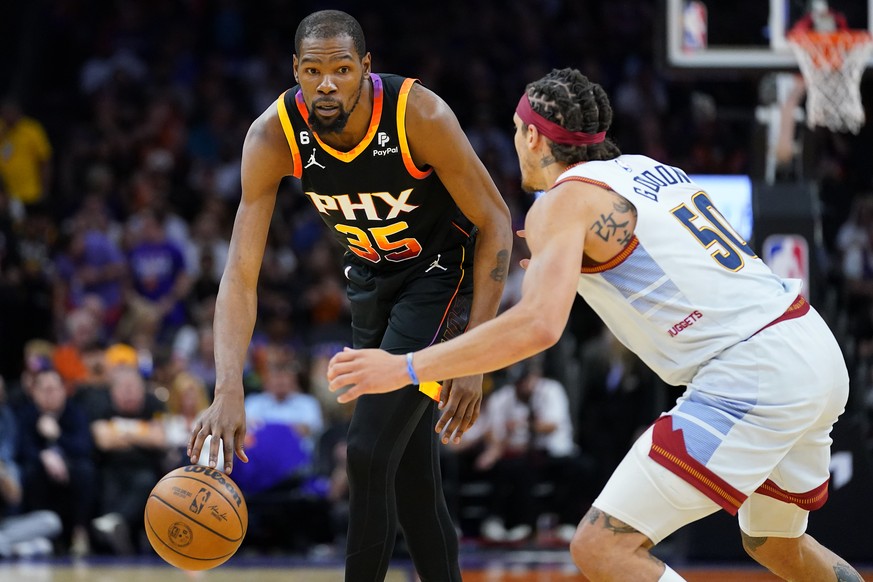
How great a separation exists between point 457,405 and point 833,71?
4.30 m

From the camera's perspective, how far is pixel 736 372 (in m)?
3.93

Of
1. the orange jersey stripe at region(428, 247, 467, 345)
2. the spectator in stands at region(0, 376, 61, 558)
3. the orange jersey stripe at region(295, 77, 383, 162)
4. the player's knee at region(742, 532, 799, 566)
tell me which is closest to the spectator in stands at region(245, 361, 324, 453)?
the spectator in stands at region(0, 376, 61, 558)

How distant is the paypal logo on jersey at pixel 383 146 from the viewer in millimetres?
4680

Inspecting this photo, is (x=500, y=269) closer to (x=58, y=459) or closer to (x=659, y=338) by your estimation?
(x=659, y=338)

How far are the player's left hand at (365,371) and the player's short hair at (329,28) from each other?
125 centimetres

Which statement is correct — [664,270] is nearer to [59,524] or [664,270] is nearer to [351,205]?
[351,205]

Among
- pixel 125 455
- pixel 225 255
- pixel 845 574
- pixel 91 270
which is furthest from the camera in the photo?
pixel 225 255

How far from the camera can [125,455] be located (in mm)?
8781

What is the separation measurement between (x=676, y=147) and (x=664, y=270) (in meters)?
9.28

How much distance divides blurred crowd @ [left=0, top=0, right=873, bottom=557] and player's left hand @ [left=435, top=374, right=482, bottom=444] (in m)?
4.04

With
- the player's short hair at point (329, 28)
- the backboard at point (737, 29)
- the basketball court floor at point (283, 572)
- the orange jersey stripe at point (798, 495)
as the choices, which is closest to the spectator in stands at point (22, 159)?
the basketball court floor at point (283, 572)

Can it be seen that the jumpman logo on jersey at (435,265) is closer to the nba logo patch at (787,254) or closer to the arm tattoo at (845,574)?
the arm tattoo at (845,574)

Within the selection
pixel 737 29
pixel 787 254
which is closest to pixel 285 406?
pixel 787 254

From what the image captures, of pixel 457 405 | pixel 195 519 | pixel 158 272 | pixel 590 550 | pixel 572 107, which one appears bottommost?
pixel 158 272
